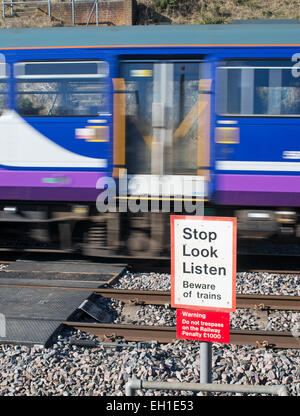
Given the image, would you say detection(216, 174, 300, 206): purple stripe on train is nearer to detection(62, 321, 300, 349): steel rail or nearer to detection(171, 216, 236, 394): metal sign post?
A: detection(62, 321, 300, 349): steel rail

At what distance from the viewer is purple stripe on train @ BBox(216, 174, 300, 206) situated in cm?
669

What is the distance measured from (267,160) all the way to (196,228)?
390 centimetres

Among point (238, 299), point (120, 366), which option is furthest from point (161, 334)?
point (238, 299)

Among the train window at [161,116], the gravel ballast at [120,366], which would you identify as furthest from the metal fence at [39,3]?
the gravel ballast at [120,366]

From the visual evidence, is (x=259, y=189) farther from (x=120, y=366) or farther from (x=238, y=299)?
(x=120, y=366)

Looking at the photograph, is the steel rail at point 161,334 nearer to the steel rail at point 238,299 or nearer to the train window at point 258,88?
the steel rail at point 238,299

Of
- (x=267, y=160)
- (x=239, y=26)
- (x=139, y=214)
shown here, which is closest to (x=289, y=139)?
(x=267, y=160)

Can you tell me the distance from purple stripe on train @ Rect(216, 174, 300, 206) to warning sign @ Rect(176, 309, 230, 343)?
3734 millimetres

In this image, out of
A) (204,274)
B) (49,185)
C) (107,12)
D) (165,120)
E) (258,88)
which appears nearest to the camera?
(204,274)

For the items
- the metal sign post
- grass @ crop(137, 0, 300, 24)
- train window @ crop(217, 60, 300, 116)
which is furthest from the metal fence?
the metal sign post

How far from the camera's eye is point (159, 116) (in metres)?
7.08

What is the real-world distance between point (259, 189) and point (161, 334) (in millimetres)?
2643

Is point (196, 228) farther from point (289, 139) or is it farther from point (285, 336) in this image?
point (289, 139)

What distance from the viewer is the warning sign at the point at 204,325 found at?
10.4 feet
